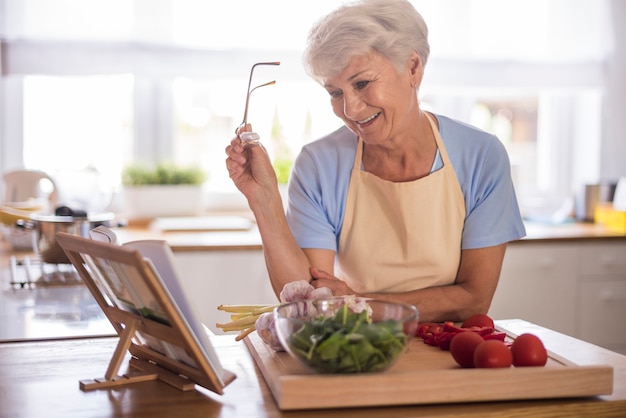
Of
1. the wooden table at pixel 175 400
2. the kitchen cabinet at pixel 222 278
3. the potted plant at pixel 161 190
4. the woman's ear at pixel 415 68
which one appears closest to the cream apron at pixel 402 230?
the woman's ear at pixel 415 68

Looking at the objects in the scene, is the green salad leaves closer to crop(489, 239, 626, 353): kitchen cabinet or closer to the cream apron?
the cream apron

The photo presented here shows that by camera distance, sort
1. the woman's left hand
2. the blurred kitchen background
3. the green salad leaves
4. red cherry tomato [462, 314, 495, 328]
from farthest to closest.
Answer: the blurred kitchen background, the woman's left hand, red cherry tomato [462, 314, 495, 328], the green salad leaves

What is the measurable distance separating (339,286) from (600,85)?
262cm

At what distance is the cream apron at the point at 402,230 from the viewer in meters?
1.97

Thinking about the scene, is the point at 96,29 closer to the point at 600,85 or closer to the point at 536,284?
the point at 536,284

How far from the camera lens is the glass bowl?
112 centimetres

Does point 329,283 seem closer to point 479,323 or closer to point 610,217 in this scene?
point 479,323

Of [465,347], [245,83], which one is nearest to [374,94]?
[465,347]

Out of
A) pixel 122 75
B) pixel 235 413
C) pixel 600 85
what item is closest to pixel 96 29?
pixel 122 75

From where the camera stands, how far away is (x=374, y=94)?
6.02 ft

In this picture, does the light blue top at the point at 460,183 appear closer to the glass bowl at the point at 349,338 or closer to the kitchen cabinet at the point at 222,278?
the glass bowl at the point at 349,338

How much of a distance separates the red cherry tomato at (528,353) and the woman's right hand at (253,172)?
0.80 m

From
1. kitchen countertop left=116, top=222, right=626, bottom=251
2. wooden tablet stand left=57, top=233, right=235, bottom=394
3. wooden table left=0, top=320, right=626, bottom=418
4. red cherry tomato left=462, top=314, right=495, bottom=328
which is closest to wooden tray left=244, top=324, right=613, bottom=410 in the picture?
wooden table left=0, top=320, right=626, bottom=418

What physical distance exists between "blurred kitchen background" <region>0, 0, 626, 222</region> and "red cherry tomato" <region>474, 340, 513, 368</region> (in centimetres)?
248
